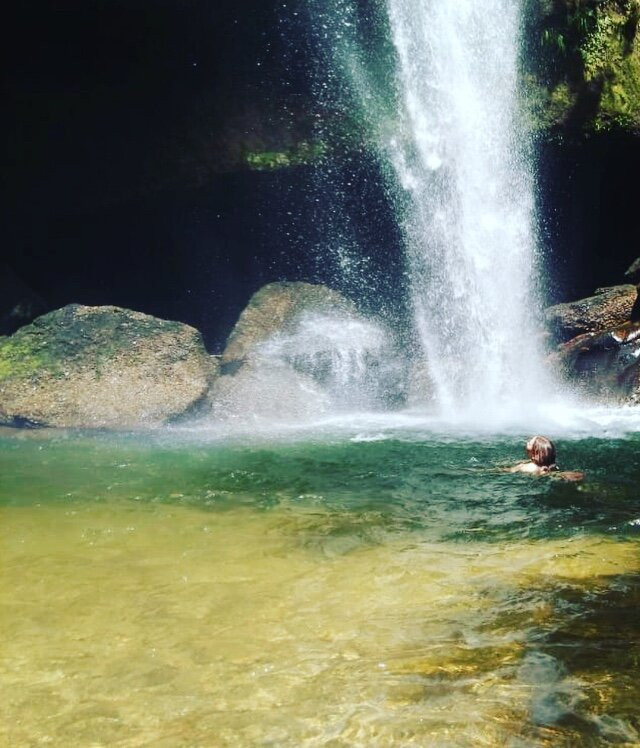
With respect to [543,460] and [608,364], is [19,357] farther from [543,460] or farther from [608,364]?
[608,364]

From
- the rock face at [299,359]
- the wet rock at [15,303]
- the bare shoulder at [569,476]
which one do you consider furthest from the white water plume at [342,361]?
the bare shoulder at [569,476]

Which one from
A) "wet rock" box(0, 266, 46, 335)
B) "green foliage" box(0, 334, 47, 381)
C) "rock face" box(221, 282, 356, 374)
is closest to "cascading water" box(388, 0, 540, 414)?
"rock face" box(221, 282, 356, 374)

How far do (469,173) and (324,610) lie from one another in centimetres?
1165

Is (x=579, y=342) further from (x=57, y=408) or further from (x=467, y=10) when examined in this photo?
(x=57, y=408)

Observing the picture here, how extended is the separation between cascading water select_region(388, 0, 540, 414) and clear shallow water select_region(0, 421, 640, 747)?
660 centimetres

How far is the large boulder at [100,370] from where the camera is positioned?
1195 cm

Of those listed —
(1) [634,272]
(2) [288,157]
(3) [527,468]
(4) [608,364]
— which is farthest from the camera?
(2) [288,157]

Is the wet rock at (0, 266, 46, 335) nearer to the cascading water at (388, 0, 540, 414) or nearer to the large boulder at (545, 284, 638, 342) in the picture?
the cascading water at (388, 0, 540, 414)

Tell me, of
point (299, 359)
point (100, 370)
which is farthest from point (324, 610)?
point (299, 359)

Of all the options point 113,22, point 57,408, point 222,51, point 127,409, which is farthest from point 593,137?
point 57,408

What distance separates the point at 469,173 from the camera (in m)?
14.0

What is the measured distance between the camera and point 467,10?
44.7 feet

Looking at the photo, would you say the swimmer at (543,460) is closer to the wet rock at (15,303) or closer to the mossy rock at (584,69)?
the mossy rock at (584,69)

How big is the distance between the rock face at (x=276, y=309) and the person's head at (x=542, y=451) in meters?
7.59
